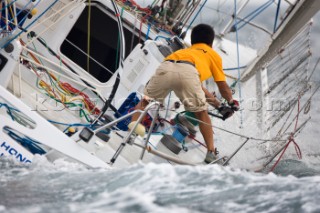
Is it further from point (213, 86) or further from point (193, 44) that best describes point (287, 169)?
point (213, 86)

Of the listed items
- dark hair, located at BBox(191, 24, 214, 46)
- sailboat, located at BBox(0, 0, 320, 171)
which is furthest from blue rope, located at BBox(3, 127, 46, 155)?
dark hair, located at BBox(191, 24, 214, 46)

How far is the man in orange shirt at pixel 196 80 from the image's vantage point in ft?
14.3

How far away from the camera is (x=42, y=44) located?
5.90m

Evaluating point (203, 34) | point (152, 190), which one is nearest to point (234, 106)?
point (203, 34)

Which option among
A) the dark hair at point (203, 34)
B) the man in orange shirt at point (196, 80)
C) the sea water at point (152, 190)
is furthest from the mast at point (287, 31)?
the sea water at point (152, 190)

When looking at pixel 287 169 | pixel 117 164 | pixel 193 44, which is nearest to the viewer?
pixel 117 164

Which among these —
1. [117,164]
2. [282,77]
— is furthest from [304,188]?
[282,77]

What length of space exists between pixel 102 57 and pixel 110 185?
306 cm

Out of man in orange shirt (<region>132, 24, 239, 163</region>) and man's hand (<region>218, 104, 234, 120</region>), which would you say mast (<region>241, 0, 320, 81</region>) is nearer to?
man in orange shirt (<region>132, 24, 239, 163</region>)

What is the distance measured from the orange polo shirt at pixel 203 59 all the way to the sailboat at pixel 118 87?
0.38 metres

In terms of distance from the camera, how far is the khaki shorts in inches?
171

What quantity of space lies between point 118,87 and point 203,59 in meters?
1.50

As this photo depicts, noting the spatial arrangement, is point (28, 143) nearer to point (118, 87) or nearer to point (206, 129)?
point (206, 129)

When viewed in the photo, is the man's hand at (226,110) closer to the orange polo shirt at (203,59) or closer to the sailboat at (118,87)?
the sailboat at (118,87)
